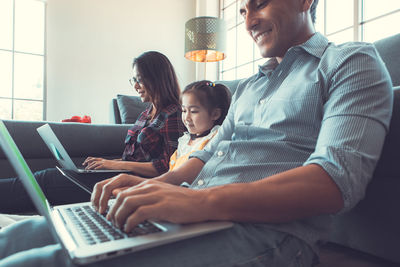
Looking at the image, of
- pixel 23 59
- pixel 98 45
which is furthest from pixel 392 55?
pixel 23 59

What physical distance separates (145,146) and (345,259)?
89 cm

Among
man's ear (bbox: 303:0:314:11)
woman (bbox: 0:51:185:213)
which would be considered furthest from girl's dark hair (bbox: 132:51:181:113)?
man's ear (bbox: 303:0:314:11)

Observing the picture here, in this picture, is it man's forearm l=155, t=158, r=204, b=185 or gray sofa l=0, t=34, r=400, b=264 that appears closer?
gray sofa l=0, t=34, r=400, b=264

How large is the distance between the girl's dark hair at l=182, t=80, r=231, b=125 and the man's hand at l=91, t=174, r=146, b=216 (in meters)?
0.75

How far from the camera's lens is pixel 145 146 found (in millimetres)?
1368

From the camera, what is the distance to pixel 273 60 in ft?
2.82

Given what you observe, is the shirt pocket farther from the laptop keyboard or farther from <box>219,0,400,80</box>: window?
<box>219,0,400,80</box>: window

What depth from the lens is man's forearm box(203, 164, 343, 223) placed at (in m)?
0.46

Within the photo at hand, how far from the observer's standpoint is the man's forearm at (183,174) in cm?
80

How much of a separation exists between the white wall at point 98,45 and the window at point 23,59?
0.12 meters

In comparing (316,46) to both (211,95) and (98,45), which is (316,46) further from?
(98,45)

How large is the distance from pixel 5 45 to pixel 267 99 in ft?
11.4

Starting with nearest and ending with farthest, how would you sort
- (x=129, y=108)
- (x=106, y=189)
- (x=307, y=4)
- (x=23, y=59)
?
(x=106, y=189) < (x=307, y=4) < (x=129, y=108) < (x=23, y=59)

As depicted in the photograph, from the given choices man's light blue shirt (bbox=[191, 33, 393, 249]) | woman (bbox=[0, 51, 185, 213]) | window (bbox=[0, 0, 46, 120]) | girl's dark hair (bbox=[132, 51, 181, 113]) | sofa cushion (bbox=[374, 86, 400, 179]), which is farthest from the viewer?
window (bbox=[0, 0, 46, 120])
